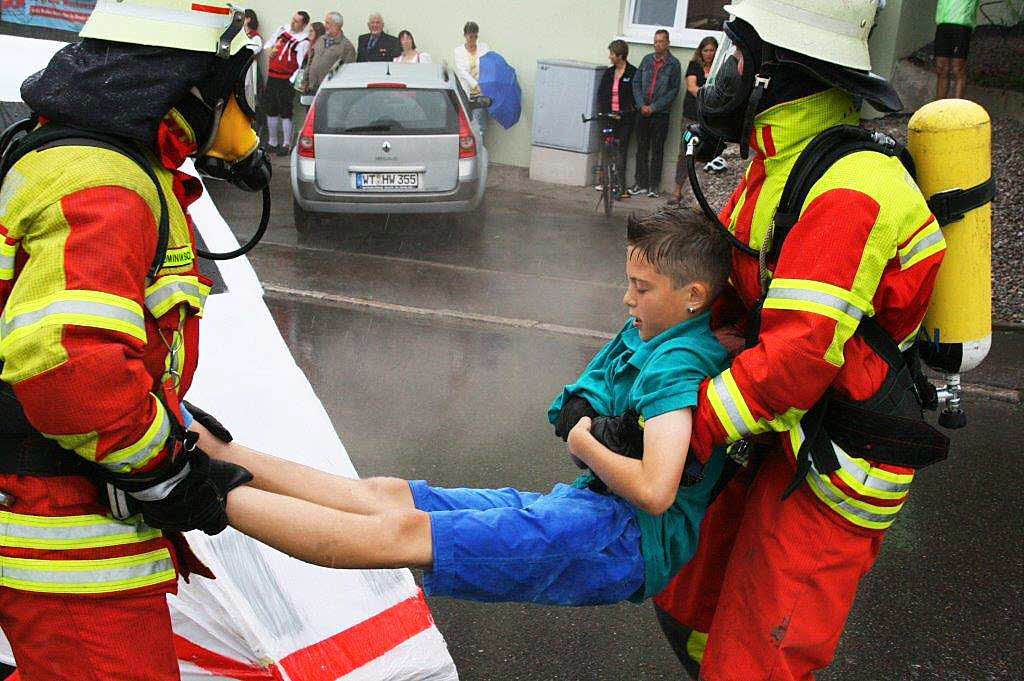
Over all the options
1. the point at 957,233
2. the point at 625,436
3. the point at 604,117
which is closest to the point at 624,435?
the point at 625,436

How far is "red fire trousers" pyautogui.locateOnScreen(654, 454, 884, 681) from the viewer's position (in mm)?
2463

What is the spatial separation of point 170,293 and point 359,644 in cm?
121

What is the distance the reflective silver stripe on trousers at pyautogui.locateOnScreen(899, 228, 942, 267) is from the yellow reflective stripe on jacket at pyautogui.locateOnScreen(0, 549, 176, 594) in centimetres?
176

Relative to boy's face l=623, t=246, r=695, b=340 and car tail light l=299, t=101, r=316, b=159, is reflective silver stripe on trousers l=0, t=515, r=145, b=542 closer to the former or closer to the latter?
boy's face l=623, t=246, r=695, b=340

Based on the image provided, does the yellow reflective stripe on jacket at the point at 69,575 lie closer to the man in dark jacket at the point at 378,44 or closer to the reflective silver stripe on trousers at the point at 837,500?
the reflective silver stripe on trousers at the point at 837,500

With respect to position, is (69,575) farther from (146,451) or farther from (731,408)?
(731,408)

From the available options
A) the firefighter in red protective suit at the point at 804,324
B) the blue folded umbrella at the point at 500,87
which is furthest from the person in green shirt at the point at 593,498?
the blue folded umbrella at the point at 500,87

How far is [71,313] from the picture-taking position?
73.4 inches

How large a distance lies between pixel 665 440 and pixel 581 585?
39cm

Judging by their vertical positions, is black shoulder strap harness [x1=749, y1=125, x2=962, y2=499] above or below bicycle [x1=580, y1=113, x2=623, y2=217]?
above

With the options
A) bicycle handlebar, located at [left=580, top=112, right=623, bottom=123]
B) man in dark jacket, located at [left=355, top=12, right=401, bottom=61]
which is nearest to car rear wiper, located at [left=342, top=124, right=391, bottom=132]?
bicycle handlebar, located at [left=580, top=112, right=623, bottom=123]

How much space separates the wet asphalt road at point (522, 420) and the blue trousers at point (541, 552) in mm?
1392

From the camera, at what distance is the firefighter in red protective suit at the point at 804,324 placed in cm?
225

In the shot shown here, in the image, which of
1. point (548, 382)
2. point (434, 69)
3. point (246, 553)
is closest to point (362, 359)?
point (548, 382)
